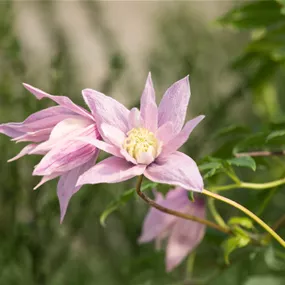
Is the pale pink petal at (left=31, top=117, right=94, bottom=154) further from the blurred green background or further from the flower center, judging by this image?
the blurred green background

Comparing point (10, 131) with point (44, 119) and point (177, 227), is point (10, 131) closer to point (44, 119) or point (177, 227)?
point (44, 119)

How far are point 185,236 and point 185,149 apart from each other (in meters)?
0.29

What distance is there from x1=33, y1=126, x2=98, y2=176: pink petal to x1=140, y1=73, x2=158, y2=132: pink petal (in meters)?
0.03

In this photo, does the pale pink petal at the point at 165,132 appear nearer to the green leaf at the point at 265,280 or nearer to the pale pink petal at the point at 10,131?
the pale pink petal at the point at 10,131

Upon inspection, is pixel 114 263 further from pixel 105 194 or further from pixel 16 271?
pixel 16 271

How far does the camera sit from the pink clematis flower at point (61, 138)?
311 mm

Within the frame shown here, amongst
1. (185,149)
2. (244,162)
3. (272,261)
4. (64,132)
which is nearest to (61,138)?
(64,132)

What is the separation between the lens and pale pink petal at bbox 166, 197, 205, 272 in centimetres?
47

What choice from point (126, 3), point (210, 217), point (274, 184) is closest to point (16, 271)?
point (274, 184)

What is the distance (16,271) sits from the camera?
1.95ft

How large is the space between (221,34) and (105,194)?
22.7 inches

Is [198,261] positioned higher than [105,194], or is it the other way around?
[105,194]

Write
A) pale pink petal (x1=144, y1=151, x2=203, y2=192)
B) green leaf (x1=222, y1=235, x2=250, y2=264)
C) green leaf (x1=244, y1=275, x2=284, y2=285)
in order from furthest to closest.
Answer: green leaf (x1=244, y1=275, x2=284, y2=285), green leaf (x1=222, y1=235, x2=250, y2=264), pale pink petal (x1=144, y1=151, x2=203, y2=192)

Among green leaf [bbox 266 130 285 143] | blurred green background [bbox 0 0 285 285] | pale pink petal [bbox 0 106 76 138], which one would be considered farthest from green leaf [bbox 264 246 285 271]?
pale pink petal [bbox 0 106 76 138]
